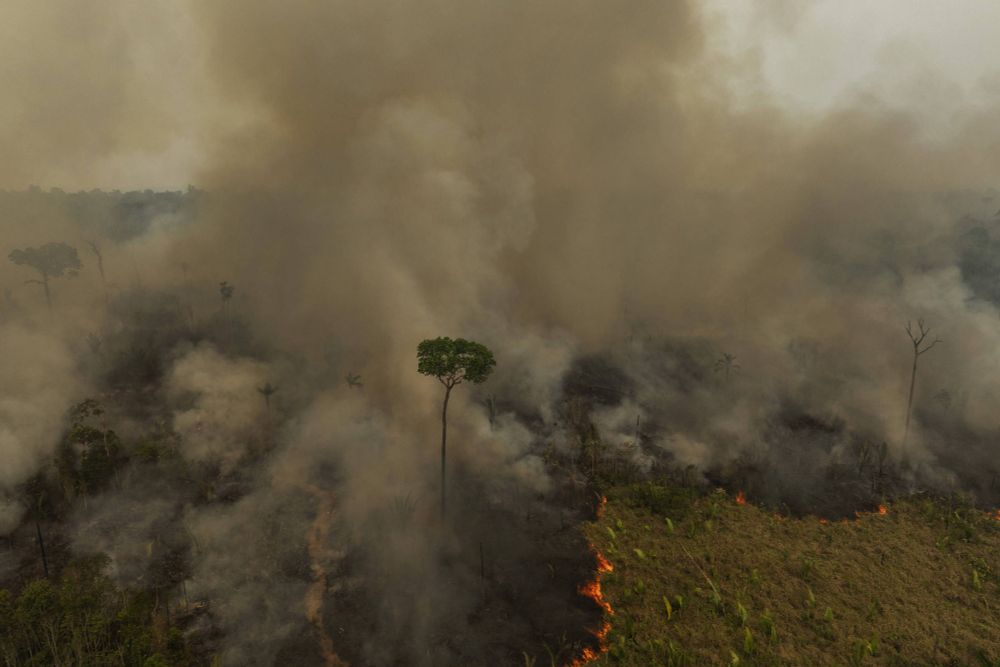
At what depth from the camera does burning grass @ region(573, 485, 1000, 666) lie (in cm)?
2670

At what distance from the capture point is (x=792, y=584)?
30969 mm

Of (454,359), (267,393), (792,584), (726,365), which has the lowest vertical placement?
(792,584)

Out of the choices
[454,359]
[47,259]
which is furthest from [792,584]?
[47,259]

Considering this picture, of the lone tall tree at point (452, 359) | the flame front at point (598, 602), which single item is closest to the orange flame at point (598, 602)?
the flame front at point (598, 602)

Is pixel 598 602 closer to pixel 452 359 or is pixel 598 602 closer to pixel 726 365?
pixel 452 359

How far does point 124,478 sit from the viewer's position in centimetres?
4056

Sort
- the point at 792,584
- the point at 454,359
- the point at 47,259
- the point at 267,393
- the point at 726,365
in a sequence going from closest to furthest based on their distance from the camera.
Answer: the point at 792,584 → the point at 454,359 → the point at 267,393 → the point at 726,365 → the point at 47,259

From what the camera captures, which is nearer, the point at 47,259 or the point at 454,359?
the point at 454,359

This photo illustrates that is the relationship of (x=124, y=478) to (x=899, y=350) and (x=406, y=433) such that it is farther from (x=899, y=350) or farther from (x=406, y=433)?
(x=899, y=350)

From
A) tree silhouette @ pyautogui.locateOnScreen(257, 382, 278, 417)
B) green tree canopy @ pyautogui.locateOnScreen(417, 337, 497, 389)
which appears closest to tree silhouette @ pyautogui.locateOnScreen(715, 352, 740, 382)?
green tree canopy @ pyautogui.locateOnScreen(417, 337, 497, 389)

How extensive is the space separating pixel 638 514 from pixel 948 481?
84.2 feet

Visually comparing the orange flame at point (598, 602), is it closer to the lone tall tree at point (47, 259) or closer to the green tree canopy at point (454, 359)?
the green tree canopy at point (454, 359)

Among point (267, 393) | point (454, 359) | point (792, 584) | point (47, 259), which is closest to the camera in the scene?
point (792, 584)

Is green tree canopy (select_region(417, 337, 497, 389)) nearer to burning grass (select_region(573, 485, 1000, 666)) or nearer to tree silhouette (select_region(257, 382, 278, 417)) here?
burning grass (select_region(573, 485, 1000, 666))
